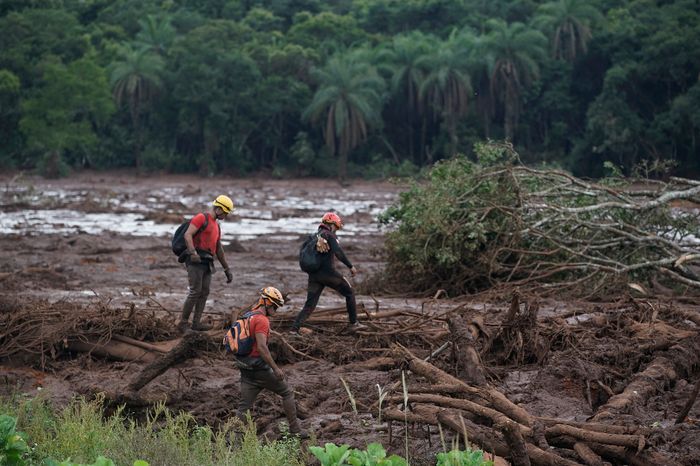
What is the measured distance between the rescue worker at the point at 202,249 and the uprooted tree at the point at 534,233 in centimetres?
509

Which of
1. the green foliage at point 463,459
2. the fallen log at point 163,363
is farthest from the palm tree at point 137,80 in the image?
the green foliage at point 463,459

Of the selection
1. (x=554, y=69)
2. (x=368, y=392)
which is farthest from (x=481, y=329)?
(x=554, y=69)

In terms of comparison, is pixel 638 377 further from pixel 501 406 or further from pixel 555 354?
pixel 501 406

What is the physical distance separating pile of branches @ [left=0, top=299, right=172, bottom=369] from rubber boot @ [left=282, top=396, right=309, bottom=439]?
329 cm

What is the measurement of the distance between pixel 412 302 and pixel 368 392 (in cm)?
566

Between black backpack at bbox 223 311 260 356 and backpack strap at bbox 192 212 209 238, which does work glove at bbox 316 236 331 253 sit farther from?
black backpack at bbox 223 311 260 356

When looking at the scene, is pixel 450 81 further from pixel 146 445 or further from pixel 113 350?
pixel 146 445

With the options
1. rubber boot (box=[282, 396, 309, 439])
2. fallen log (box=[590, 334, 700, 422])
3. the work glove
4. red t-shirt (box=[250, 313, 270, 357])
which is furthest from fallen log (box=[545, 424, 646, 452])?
the work glove

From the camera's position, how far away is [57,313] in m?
12.1

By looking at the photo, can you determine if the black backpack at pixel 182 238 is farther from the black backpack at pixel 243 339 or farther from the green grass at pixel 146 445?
the black backpack at pixel 243 339

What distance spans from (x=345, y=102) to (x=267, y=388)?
5058 centimetres

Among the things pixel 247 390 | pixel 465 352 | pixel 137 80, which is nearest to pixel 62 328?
pixel 247 390

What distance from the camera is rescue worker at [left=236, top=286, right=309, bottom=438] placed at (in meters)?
8.80

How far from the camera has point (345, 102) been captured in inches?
2318
